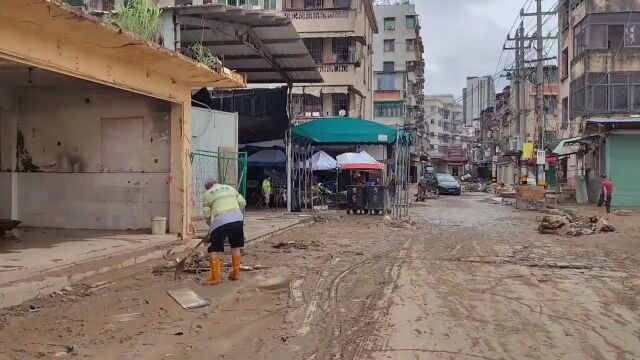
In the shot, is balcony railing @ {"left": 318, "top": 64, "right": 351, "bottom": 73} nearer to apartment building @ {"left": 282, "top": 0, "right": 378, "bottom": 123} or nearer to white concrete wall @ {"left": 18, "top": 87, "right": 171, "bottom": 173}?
apartment building @ {"left": 282, "top": 0, "right": 378, "bottom": 123}

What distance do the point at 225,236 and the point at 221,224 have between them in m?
0.19

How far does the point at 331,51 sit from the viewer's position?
123ft

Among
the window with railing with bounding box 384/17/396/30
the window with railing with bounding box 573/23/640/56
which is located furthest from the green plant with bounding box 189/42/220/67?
the window with railing with bounding box 384/17/396/30

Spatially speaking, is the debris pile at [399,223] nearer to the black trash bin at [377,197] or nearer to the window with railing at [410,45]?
the black trash bin at [377,197]

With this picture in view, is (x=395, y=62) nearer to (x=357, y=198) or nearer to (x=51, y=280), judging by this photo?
(x=357, y=198)

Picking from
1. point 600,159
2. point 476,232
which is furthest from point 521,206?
point 476,232

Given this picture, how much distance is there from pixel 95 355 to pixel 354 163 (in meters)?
21.5

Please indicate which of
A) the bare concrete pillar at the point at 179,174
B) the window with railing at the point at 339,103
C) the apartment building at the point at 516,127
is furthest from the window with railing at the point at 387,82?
the bare concrete pillar at the point at 179,174

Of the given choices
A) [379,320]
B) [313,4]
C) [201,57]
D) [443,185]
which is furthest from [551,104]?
[379,320]

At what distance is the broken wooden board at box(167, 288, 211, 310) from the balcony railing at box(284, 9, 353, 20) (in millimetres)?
31102

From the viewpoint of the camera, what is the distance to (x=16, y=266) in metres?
8.02

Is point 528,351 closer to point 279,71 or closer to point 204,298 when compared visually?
point 204,298

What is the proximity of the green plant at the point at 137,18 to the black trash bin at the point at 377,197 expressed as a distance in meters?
12.3

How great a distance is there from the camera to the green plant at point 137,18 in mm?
10211
